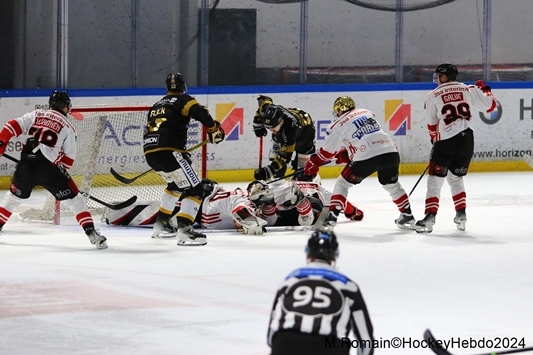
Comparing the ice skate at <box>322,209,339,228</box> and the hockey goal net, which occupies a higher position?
the hockey goal net

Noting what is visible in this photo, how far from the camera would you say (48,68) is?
10.5 meters

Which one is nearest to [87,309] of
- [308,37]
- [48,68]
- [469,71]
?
[48,68]

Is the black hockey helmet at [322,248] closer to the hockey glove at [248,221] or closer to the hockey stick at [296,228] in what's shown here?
the hockey glove at [248,221]

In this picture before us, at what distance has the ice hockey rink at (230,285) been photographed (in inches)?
191

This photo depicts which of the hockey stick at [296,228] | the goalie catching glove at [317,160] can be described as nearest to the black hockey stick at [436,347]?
the goalie catching glove at [317,160]

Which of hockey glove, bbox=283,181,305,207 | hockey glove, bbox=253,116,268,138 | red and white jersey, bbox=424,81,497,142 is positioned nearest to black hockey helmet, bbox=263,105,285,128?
hockey glove, bbox=253,116,268,138

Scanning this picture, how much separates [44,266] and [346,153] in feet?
9.50

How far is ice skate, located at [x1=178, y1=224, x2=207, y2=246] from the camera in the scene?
732cm

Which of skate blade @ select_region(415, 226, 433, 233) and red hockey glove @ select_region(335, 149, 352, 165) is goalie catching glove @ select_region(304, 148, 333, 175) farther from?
skate blade @ select_region(415, 226, 433, 233)

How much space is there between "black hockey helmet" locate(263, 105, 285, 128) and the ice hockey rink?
0.96 metres

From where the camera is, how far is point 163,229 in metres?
7.66

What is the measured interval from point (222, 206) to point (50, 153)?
4.89 ft

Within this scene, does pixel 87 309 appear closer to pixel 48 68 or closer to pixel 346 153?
pixel 346 153

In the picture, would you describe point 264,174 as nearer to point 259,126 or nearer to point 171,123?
point 259,126
